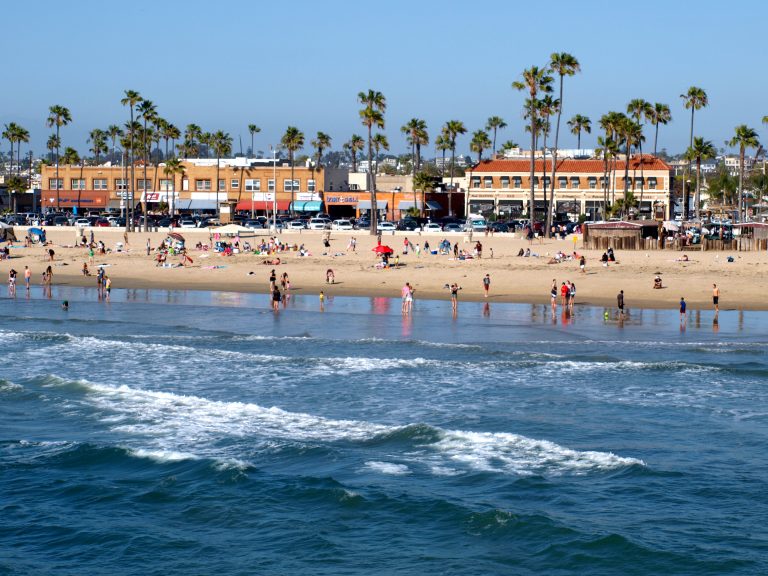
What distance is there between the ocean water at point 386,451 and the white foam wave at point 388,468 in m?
0.04

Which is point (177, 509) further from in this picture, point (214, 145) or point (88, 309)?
point (214, 145)

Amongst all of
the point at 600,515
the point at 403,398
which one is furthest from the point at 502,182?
the point at 600,515

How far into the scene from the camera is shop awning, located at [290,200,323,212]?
329 feet

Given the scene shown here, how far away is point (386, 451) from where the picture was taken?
69.9 ft

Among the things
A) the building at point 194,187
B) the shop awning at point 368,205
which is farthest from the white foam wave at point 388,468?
the building at point 194,187

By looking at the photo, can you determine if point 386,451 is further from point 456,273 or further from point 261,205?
point 261,205

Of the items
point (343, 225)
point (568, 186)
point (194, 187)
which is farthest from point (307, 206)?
point (568, 186)

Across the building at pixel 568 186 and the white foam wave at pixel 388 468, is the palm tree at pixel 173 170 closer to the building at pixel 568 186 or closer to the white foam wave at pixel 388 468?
the building at pixel 568 186

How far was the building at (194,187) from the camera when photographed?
103 m

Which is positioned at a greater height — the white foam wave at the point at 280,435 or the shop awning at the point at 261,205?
the shop awning at the point at 261,205

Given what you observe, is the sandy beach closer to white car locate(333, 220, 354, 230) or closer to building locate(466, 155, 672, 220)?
white car locate(333, 220, 354, 230)

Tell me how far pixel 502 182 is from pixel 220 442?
78.9 metres

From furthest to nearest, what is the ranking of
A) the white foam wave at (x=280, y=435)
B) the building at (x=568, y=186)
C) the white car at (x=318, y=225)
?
the building at (x=568, y=186) → the white car at (x=318, y=225) → the white foam wave at (x=280, y=435)

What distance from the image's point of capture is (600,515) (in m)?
17.5
